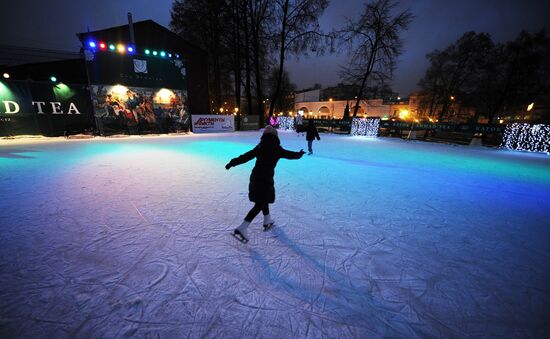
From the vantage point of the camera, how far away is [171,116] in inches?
689

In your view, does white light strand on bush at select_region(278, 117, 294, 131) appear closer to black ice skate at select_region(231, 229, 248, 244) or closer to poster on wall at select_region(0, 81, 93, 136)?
poster on wall at select_region(0, 81, 93, 136)

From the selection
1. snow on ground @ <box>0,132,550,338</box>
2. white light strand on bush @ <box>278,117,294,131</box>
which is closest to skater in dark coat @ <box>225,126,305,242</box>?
snow on ground @ <box>0,132,550,338</box>

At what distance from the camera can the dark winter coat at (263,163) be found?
9.08 feet

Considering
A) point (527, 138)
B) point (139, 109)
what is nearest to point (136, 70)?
point (139, 109)

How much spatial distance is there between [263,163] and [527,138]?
16.3 meters

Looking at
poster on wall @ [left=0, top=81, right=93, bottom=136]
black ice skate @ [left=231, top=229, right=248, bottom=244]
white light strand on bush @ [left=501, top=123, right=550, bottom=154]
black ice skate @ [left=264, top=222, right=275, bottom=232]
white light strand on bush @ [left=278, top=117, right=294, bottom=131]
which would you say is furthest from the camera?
white light strand on bush @ [left=278, top=117, right=294, bottom=131]

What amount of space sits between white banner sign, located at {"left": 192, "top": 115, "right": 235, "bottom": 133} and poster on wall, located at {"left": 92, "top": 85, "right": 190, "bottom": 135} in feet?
2.25

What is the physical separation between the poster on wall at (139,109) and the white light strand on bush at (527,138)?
68.0ft

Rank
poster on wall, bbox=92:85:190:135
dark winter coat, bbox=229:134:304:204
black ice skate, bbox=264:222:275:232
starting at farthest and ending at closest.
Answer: poster on wall, bbox=92:85:190:135, black ice skate, bbox=264:222:275:232, dark winter coat, bbox=229:134:304:204

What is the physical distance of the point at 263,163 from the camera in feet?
9.13

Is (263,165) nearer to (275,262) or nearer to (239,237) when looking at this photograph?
(239,237)

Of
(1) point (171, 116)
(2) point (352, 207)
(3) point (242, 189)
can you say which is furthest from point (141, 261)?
(1) point (171, 116)

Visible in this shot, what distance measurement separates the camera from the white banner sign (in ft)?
60.8

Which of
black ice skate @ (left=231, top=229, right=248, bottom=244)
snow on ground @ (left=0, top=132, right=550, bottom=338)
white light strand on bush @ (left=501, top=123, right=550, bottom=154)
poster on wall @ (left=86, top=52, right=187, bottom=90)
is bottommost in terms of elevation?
snow on ground @ (left=0, top=132, right=550, bottom=338)
